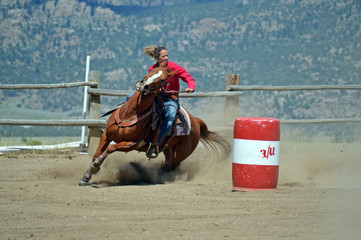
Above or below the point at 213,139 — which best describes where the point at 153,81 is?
above

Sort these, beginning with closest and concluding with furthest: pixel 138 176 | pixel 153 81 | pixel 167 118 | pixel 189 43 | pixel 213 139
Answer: pixel 153 81, pixel 167 118, pixel 138 176, pixel 213 139, pixel 189 43

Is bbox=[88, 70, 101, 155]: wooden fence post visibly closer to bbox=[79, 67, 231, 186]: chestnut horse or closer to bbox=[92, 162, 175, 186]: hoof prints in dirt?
bbox=[92, 162, 175, 186]: hoof prints in dirt

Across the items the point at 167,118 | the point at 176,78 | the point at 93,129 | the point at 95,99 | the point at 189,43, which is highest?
the point at 189,43

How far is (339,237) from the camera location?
5.15m

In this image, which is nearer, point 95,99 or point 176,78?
point 176,78

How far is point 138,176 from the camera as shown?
9.23m

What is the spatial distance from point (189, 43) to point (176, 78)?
40863 millimetres

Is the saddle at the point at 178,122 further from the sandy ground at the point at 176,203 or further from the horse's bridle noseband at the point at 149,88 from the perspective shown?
the sandy ground at the point at 176,203

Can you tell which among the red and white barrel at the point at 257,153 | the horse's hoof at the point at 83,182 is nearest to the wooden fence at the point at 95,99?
the horse's hoof at the point at 83,182

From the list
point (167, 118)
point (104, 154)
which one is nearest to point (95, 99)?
point (167, 118)

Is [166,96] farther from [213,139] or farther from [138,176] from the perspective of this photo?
[213,139]

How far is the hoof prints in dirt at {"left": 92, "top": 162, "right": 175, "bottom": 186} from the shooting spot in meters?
8.87

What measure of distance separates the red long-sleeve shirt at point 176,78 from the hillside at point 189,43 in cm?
2912

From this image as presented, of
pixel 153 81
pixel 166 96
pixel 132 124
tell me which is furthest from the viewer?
pixel 166 96
